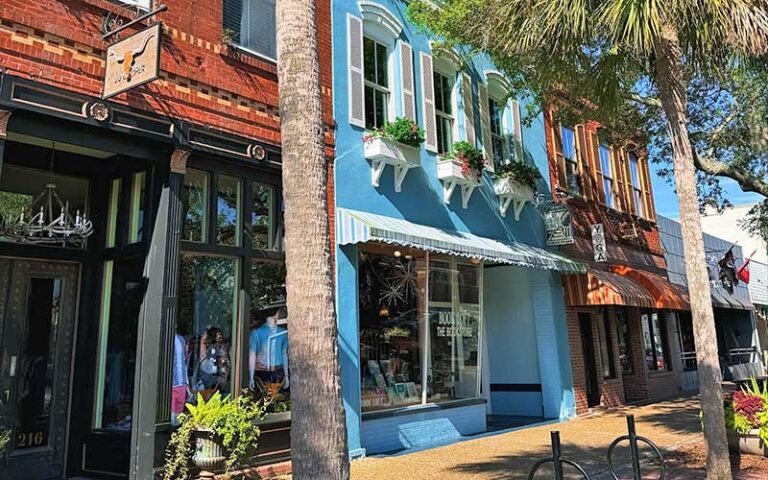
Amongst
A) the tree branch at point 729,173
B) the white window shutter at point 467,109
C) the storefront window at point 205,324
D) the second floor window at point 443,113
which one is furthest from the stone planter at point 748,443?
the storefront window at point 205,324

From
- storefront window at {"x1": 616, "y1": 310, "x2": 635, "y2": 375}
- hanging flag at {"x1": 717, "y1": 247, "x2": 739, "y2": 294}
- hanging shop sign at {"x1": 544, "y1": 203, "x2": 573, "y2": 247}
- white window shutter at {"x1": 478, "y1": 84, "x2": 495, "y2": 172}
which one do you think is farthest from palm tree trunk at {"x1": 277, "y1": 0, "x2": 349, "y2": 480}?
hanging flag at {"x1": 717, "y1": 247, "x2": 739, "y2": 294}

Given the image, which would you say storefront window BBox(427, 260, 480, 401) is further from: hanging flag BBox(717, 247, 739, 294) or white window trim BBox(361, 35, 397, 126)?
hanging flag BBox(717, 247, 739, 294)

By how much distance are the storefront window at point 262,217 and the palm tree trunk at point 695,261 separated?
223 inches

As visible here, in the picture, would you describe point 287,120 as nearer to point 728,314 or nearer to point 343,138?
point 343,138

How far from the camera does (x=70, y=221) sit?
25.7 feet

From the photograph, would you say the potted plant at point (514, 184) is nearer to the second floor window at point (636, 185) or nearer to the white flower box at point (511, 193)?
the white flower box at point (511, 193)

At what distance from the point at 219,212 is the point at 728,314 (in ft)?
89.2

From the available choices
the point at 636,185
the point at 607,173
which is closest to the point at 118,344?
the point at 607,173

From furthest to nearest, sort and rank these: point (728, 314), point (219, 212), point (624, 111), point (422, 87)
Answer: point (728, 314) < point (624, 111) < point (422, 87) < point (219, 212)

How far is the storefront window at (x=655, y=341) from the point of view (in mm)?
19469

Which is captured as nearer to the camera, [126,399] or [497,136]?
[126,399]

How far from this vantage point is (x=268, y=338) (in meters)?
9.11

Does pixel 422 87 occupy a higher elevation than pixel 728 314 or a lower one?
higher

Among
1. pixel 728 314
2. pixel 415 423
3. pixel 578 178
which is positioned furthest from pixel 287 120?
pixel 728 314
